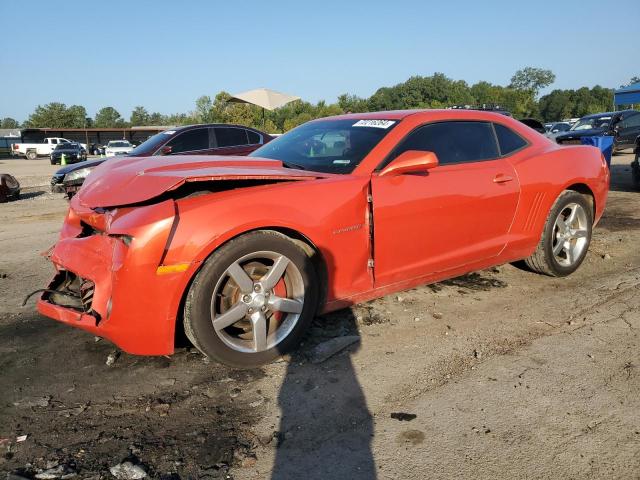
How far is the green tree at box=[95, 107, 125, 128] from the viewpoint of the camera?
118 m

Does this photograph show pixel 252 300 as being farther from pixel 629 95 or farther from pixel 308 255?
pixel 629 95

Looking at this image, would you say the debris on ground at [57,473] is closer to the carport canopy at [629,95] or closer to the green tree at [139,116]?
the carport canopy at [629,95]

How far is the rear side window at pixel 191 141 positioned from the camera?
345 inches

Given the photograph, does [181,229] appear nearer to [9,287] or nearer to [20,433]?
[20,433]

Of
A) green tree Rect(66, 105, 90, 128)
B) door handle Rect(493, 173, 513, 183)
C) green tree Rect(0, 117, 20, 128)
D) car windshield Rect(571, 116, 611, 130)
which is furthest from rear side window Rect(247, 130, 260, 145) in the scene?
green tree Rect(0, 117, 20, 128)

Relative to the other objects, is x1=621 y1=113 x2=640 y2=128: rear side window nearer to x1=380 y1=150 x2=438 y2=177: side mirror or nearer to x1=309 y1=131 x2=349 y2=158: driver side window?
→ x1=309 y1=131 x2=349 y2=158: driver side window

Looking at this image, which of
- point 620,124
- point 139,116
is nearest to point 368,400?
point 620,124

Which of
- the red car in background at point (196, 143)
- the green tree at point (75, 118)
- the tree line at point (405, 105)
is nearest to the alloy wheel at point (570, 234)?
Result: the red car in background at point (196, 143)

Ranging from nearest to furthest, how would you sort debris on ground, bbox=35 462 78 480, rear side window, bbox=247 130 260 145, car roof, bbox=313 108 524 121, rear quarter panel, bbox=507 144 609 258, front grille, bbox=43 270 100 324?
debris on ground, bbox=35 462 78 480 < front grille, bbox=43 270 100 324 < car roof, bbox=313 108 524 121 < rear quarter panel, bbox=507 144 609 258 < rear side window, bbox=247 130 260 145

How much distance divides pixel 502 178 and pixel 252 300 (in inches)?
87.2

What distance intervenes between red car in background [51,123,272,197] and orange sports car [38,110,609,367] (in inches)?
198

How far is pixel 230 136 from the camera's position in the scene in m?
9.39

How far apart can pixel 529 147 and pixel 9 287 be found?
4779mm

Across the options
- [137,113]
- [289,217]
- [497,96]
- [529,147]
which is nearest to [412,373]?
[289,217]
